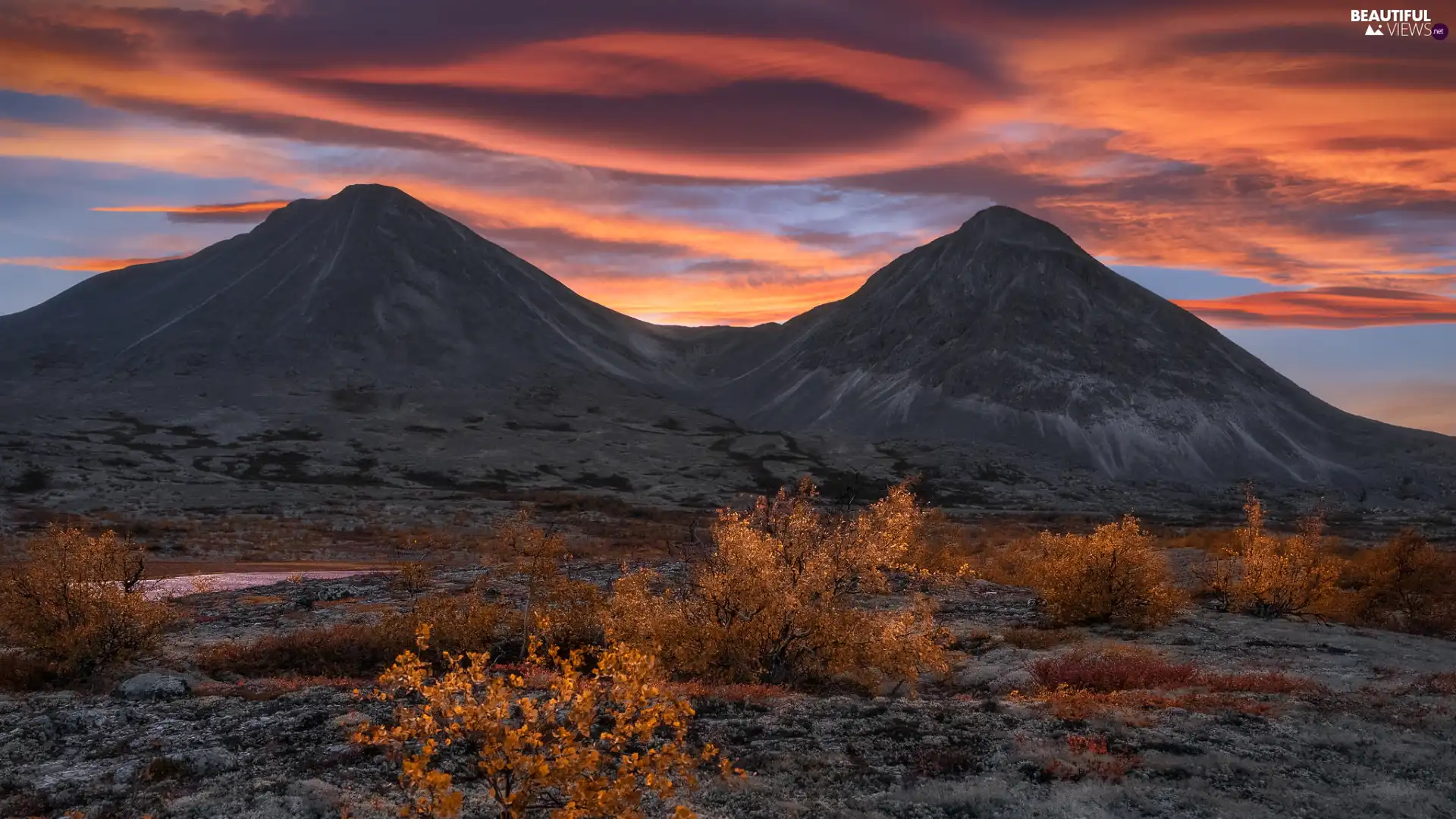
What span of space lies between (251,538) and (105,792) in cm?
5721

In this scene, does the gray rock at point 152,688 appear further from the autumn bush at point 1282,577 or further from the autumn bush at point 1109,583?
the autumn bush at point 1282,577

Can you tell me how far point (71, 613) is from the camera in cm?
1888

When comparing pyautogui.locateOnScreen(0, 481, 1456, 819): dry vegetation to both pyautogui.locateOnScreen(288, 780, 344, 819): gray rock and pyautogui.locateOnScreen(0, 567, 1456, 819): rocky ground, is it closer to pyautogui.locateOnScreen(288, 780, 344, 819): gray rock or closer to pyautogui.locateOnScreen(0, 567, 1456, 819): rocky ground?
pyautogui.locateOnScreen(0, 567, 1456, 819): rocky ground

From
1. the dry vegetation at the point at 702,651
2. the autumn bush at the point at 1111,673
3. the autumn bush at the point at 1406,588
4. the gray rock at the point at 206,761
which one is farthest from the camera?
the autumn bush at the point at 1406,588

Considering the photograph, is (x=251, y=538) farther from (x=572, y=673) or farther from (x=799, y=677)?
(x=572, y=673)

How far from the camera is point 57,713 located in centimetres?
1559

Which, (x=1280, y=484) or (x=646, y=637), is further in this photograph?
(x=1280, y=484)

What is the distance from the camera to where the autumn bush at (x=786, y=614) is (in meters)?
17.1

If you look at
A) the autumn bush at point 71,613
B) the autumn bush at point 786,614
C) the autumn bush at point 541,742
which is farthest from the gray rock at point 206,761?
the autumn bush at point 71,613

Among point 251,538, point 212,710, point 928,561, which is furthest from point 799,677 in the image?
point 251,538

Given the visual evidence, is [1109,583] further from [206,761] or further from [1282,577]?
[206,761]

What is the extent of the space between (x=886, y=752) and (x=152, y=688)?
14593 millimetres

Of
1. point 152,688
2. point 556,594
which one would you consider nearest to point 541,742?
point 152,688

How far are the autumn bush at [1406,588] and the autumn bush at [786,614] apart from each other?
2251 centimetres
